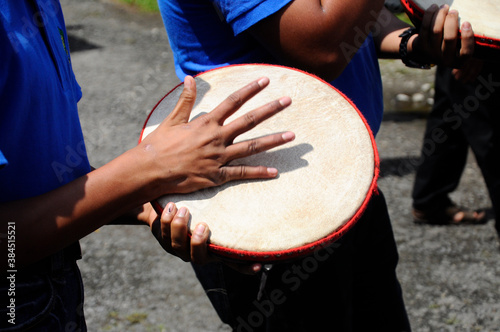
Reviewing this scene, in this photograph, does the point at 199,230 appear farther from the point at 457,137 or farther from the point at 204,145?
the point at 457,137

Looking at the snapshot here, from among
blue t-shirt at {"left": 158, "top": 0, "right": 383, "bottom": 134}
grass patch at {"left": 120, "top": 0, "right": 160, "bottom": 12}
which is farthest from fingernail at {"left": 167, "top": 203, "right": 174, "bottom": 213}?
A: grass patch at {"left": 120, "top": 0, "right": 160, "bottom": 12}

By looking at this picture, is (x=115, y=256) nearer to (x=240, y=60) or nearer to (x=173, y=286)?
(x=173, y=286)

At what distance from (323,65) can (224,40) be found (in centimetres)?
25

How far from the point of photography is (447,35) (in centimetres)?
141

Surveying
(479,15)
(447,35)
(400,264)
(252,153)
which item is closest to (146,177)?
(252,153)

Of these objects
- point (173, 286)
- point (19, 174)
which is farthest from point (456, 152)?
point (19, 174)

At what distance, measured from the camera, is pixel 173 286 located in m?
2.47

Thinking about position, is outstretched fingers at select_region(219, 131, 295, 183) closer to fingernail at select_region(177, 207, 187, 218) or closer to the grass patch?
fingernail at select_region(177, 207, 187, 218)

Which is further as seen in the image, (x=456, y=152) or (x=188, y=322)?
(x=456, y=152)

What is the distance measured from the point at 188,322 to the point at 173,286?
236 mm

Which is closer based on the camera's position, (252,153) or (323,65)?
(252,153)

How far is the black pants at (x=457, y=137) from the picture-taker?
7.93 feet

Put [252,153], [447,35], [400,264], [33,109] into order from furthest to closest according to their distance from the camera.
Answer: [400,264] → [447,35] → [252,153] → [33,109]

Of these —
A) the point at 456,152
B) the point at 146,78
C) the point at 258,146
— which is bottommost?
the point at 146,78
